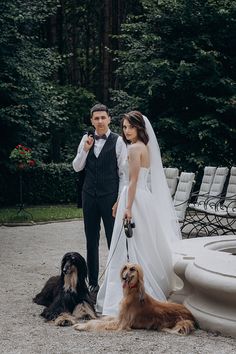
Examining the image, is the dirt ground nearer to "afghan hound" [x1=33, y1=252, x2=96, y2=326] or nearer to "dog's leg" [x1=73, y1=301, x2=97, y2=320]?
"afghan hound" [x1=33, y1=252, x2=96, y2=326]

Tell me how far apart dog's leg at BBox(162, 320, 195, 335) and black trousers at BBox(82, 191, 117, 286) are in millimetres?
1576

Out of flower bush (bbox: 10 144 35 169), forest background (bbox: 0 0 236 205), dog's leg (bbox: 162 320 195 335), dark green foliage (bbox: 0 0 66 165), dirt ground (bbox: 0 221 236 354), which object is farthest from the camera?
forest background (bbox: 0 0 236 205)

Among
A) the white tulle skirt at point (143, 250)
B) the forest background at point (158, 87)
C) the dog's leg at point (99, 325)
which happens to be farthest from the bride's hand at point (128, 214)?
the forest background at point (158, 87)

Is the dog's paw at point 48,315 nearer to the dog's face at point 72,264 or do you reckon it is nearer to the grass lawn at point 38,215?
the dog's face at point 72,264

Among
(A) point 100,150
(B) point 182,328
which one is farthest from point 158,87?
(B) point 182,328

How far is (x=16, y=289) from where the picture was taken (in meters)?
7.10

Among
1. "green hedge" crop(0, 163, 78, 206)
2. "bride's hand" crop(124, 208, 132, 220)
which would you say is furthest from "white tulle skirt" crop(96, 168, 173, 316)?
"green hedge" crop(0, 163, 78, 206)

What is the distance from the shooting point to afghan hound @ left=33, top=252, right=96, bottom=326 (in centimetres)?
562

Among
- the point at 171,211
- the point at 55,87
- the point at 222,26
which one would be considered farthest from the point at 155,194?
the point at 55,87

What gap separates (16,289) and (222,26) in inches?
533

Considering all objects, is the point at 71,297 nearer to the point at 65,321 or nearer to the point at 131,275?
the point at 65,321

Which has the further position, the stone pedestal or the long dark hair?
the long dark hair

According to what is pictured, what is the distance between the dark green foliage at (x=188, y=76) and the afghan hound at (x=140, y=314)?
12.4 metres

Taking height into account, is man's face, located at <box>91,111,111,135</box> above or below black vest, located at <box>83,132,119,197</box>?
above
